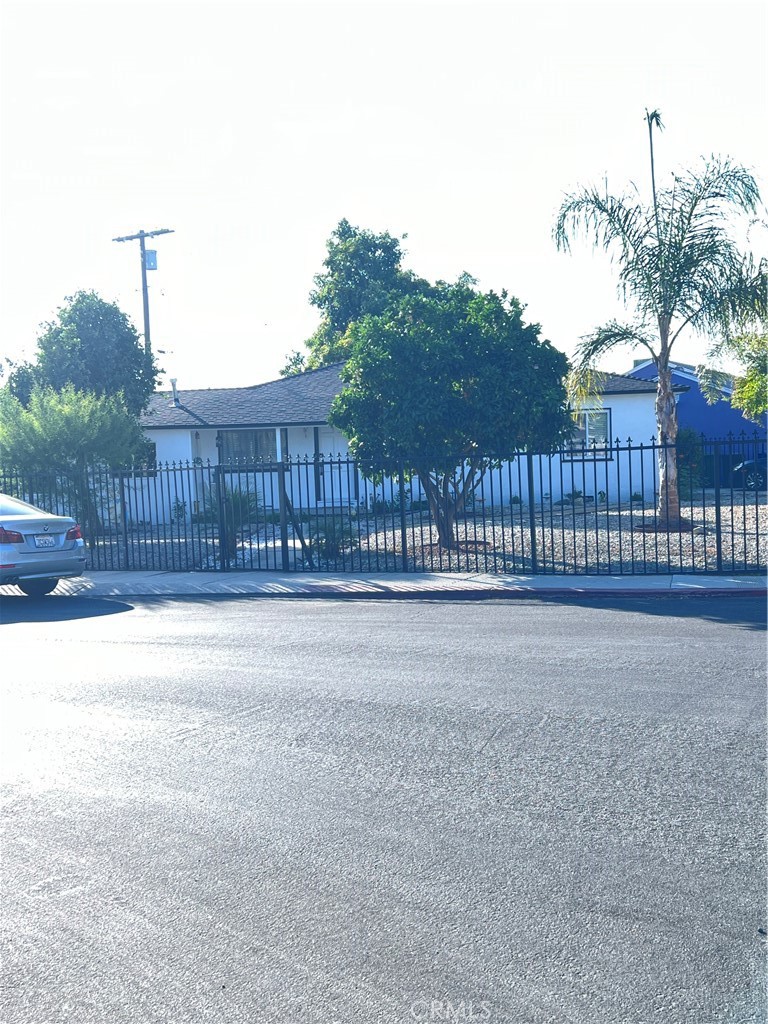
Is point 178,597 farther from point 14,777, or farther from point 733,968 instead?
point 733,968

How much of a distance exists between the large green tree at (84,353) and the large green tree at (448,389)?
12168 mm

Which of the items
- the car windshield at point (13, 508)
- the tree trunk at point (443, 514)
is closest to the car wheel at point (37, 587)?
the car windshield at point (13, 508)

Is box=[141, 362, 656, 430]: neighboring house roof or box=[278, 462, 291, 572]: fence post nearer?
box=[278, 462, 291, 572]: fence post

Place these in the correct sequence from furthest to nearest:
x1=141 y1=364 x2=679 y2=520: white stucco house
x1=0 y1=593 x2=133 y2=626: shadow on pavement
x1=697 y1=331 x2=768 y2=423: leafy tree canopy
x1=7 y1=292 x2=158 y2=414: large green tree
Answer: x1=141 y1=364 x2=679 y2=520: white stucco house, x1=7 y1=292 x2=158 y2=414: large green tree, x1=697 y1=331 x2=768 y2=423: leafy tree canopy, x1=0 y1=593 x2=133 y2=626: shadow on pavement

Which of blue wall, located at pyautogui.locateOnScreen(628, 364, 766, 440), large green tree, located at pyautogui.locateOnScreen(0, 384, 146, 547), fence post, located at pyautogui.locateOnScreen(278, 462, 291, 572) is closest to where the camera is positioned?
fence post, located at pyautogui.locateOnScreen(278, 462, 291, 572)

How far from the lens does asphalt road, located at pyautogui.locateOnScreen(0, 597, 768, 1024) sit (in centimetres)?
393

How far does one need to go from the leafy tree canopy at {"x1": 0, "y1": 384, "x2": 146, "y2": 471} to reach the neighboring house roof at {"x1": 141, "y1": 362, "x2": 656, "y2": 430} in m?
8.02

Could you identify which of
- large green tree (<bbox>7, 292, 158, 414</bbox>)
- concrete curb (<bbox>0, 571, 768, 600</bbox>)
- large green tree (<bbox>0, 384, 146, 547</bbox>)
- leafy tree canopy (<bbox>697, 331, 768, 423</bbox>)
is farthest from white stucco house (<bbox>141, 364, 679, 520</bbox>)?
concrete curb (<bbox>0, 571, 768, 600</bbox>)

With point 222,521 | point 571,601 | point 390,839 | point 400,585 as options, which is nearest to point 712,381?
point 400,585

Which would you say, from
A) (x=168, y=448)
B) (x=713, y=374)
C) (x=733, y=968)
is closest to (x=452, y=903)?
(x=733, y=968)

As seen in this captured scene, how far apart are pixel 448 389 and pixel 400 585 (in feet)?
13.2

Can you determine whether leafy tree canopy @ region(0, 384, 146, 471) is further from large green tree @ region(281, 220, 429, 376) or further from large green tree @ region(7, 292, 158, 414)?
large green tree @ region(281, 220, 429, 376)

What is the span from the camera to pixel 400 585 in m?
16.4

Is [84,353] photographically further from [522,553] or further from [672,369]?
[672,369]
